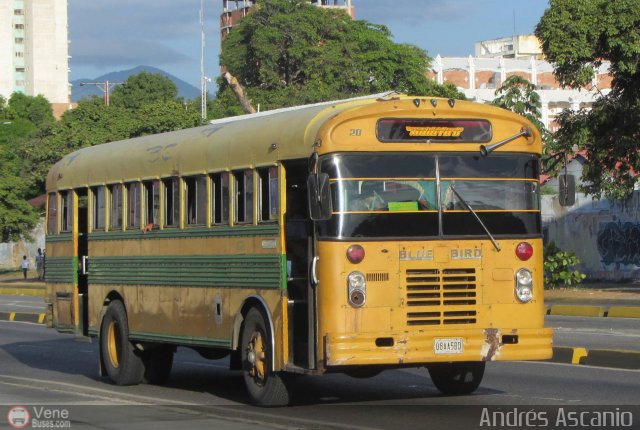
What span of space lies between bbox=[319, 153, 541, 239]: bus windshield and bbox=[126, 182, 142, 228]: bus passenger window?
4.58 m

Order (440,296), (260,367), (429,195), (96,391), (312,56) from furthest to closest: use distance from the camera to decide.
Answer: (312,56) < (96,391) < (260,367) < (429,195) < (440,296)

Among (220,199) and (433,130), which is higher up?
(433,130)

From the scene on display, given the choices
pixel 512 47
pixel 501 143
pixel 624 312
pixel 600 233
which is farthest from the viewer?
pixel 512 47

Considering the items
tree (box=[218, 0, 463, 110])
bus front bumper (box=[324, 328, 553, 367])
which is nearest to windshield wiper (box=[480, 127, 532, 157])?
bus front bumper (box=[324, 328, 553, 367])

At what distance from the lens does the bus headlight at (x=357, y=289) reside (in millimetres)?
12101

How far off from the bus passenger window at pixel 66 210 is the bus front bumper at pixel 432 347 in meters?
7.21

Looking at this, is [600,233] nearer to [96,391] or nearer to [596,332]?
[596,332]

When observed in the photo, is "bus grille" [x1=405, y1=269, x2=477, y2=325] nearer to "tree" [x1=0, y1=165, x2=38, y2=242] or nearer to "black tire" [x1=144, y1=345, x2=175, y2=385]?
"black tire" [x1=144, y1=345, x2=175, y2=385]

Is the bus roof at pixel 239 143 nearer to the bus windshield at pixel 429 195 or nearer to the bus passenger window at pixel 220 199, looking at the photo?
the bus passenger window at pixel 220 199

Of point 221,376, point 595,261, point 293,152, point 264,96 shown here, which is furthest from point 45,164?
point 293,152

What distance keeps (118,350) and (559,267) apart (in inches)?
880

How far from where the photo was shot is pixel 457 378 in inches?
554

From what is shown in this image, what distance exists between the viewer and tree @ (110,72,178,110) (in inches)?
4382

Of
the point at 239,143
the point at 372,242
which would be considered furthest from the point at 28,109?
the point at 372,242
